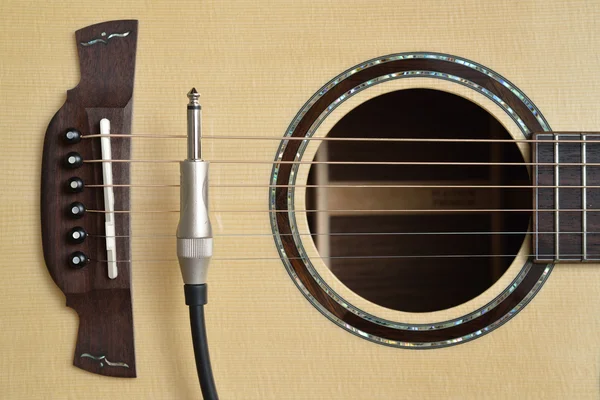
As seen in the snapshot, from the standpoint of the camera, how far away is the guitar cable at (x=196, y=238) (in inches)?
30.3

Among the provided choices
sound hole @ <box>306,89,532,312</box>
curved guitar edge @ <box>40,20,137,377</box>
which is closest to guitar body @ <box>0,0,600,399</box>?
curved guitar edge @ <box>40,20,137,377</box>

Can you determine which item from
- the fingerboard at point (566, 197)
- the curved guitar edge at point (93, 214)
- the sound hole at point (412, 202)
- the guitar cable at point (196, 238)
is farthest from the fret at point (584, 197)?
the curved guitar edge at point (93, 214)

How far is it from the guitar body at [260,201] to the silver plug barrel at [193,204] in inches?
3.0

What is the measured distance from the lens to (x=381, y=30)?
0.88 m

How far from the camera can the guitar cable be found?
0.77 metres

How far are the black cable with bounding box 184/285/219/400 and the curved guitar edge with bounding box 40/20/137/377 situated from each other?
108mm

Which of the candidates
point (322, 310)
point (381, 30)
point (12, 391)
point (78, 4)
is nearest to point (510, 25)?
point (381, 30)

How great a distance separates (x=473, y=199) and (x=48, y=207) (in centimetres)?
75

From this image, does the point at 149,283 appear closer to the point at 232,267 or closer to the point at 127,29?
the point at 232,267

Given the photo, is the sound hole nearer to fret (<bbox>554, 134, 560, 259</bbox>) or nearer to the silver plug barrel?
fret (<bbox>554, 134, 560, 259</bbox>)

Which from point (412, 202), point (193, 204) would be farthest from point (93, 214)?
point (412, 202)

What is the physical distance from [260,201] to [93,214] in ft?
0.73

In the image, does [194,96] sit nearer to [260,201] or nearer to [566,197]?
[260,201]

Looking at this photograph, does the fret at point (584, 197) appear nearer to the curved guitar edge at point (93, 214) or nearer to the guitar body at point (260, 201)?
the guitar body at point (260, 201)
